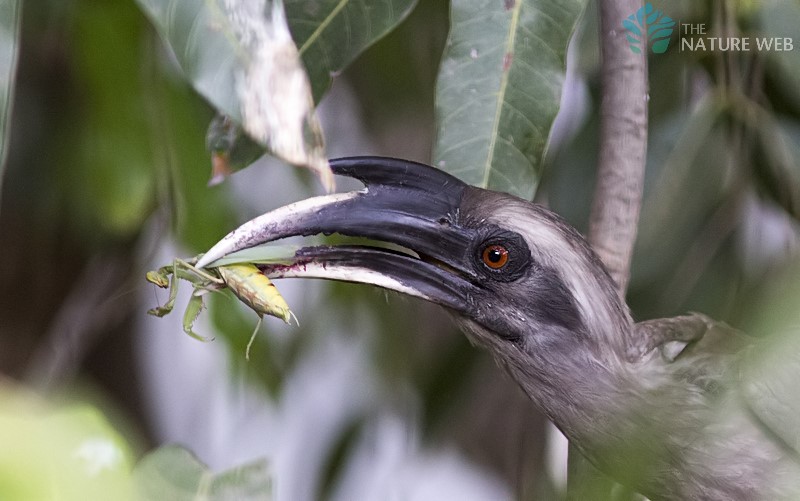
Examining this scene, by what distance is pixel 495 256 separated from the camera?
4.17 ft

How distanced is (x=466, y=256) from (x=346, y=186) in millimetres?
1050

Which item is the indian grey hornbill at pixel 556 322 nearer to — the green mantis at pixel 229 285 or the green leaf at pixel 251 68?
the green mantis at pixel 229 285

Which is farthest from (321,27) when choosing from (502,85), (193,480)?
(193,480)

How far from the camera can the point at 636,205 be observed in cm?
129

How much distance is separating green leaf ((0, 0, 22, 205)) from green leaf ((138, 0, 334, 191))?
148 mm

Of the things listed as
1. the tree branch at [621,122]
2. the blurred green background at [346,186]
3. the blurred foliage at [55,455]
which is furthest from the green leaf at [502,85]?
the blurred foliage at [55,455]

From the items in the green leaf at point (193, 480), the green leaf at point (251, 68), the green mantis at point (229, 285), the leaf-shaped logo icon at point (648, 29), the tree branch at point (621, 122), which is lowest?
the green leaf at point (193, 480)

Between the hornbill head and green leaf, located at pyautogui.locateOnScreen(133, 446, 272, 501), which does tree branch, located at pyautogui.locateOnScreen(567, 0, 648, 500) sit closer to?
the hornbill head

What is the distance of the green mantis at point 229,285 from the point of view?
1.13m

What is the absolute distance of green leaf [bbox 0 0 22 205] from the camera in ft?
3.15

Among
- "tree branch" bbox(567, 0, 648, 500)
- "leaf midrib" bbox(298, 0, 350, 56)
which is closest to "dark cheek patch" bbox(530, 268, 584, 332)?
"tree branch" bbox(567, 0, 648, 500)

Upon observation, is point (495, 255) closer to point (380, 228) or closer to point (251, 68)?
point (380, 228)

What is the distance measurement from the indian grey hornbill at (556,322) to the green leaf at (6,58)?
296mm

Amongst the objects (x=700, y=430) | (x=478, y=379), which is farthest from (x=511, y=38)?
(x=478, y=379)
